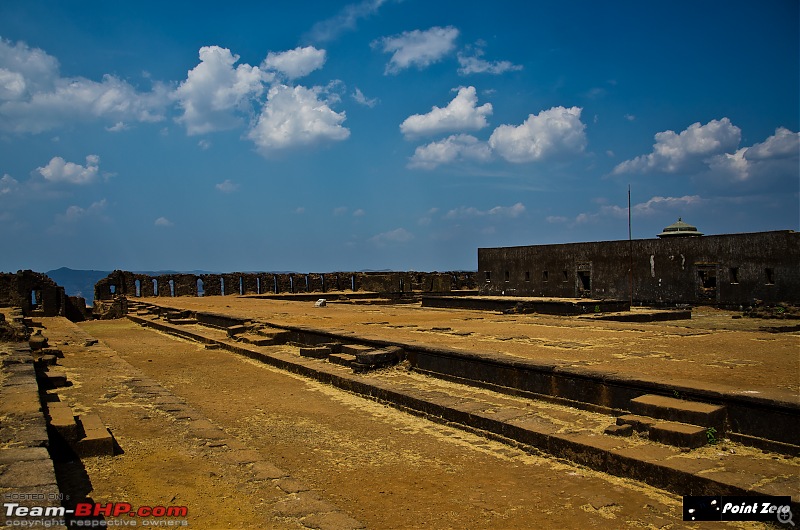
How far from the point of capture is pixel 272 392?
27.7 ft

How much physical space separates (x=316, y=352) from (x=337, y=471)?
18.7ft

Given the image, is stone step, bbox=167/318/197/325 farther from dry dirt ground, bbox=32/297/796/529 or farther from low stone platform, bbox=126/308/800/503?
low stone platform, bbox=126/308/800/503

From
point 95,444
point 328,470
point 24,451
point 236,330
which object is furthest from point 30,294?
point 328,470

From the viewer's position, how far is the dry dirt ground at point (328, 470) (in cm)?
400

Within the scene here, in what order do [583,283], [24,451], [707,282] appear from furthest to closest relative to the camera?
[583,283]
[707,282]
[24,451]

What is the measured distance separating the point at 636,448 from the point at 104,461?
14.5ft

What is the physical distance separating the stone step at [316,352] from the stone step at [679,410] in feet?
19.6

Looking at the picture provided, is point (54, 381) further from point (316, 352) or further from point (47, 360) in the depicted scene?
point (316, 352)

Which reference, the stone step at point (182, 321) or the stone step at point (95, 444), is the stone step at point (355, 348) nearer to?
the stone step at point (95, 444)

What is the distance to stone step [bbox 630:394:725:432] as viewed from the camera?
5186 mm

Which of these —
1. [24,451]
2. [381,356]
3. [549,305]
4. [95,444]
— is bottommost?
[95,444]

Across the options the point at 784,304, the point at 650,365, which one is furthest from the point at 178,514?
the point at 784,304

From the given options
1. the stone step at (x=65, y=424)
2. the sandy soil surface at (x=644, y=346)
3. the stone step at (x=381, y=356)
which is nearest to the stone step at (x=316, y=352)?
the sandy soil surface at (x=644, y=346)

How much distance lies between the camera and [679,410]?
5.34 m
